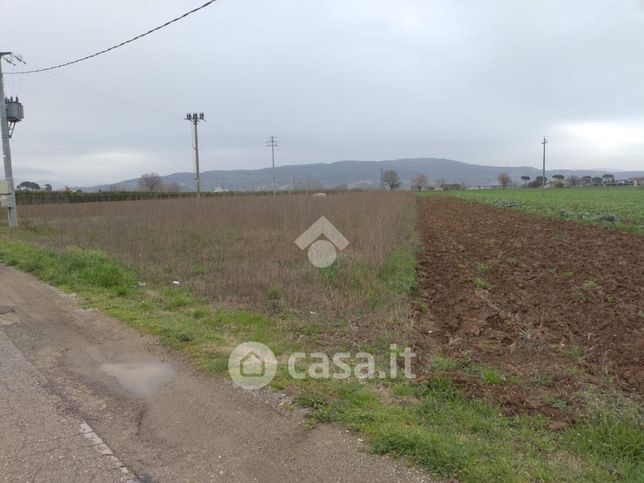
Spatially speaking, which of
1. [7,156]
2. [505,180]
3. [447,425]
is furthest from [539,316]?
[505,180]

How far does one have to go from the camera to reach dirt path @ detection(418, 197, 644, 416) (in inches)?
166

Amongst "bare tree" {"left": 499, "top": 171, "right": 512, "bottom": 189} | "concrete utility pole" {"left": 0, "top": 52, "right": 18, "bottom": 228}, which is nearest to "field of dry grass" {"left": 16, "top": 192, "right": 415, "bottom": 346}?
"concrete utility pole" {"left": 0, "top": 52, "right": 18, "bottom": 228}

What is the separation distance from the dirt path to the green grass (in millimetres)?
319

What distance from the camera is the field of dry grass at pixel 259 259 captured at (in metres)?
6.96

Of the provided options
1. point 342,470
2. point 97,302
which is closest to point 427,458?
point 342,470

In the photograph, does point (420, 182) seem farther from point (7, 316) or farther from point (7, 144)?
point (7, 316)

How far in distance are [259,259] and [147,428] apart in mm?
6768

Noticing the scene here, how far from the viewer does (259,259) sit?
9.95 m

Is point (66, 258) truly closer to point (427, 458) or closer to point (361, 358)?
point (361, 358)

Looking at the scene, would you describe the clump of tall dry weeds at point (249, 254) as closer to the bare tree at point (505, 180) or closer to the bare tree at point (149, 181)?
the bare tree at point (149, 181)

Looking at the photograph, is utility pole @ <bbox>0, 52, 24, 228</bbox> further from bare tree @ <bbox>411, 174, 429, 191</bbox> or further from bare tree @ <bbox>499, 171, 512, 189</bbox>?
bare tree @ <bbox>499, 171, 512, 189</bbox>

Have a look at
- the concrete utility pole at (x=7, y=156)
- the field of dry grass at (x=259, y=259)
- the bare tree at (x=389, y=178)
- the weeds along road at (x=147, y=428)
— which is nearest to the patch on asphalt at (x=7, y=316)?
the weeds along road at (x=147, y=428)

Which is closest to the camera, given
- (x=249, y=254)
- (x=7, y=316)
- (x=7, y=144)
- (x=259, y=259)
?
(x=7, y=316)

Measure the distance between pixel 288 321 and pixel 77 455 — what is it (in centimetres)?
329
